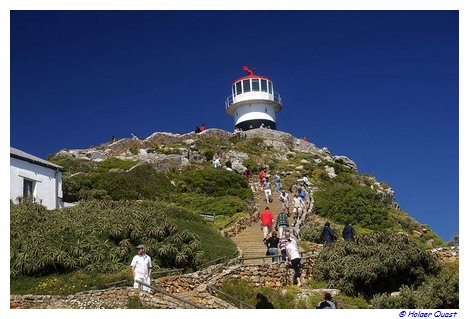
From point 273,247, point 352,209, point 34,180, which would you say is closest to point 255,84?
point 352,209

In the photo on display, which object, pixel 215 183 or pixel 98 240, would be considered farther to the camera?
pixel 215 183

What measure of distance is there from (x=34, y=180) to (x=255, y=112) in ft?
138

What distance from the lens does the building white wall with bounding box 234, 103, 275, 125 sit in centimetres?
7088

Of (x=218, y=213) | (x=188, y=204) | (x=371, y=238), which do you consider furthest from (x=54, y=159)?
(x=371, y=238)

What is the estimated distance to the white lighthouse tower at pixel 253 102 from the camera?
232 ft

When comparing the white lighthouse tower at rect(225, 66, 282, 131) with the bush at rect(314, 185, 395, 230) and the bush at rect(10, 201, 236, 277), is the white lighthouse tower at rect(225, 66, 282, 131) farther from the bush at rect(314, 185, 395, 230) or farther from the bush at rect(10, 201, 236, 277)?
the bush at rect(10, 201, 236, 277)

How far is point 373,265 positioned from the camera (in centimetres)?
2245

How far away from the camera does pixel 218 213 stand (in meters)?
34.9

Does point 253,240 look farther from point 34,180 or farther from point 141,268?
point 141,268

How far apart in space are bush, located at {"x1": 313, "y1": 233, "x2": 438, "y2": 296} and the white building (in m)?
12.2

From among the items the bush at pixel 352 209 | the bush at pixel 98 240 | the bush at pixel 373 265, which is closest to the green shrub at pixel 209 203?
the bush at pixel 352 209

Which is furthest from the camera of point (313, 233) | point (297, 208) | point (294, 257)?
point (297, 208)

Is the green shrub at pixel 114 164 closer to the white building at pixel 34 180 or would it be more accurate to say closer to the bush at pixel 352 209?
the bush at pixel 352 209
